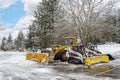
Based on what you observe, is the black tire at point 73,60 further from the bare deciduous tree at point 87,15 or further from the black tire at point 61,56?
the bare deciduous tree at point 87,15

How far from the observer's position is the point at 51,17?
50125mm

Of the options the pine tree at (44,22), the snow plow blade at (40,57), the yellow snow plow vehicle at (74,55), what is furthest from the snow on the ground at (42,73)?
the pine tree at (44,22)

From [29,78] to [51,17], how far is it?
3696 centimetres

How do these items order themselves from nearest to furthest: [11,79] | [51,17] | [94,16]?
[11,79]
[94,16]
[51,17]

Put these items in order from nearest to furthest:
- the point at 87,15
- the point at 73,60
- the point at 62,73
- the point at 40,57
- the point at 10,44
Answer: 1. the point at 62,73
2. the point at 73,60
3. the point at 40,57
4. the point at 87,15
5. the point at 10,44

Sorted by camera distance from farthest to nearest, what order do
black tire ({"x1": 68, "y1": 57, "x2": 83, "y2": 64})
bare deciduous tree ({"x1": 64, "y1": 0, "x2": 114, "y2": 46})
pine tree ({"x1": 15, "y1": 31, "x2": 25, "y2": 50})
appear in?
1. pine tree ({"x1": 15, "y1": 31, "x2": 25, "y2": 50})
2. bare deciduous tree ({"x1": 64, "y1": 0, "x2": 114, "y2": 46})
3. black tire ({"x1": 68, "y1": 57, "x2": 83, "y2": 64})

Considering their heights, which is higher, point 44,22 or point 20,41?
point 44,22

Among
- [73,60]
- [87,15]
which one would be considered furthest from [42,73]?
[87,15]

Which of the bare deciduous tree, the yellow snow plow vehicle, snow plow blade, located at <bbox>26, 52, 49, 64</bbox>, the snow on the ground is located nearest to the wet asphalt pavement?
the snow on the ground

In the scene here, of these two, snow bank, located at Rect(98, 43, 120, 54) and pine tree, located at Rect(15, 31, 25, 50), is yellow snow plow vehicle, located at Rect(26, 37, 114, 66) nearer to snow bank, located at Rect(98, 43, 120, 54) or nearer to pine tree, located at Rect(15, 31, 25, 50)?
snow bank, located at Rect(98, 43, 120, 54)

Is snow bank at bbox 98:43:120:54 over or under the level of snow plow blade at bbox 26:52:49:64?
over

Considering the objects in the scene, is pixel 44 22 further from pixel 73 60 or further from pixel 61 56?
pixel 73 60

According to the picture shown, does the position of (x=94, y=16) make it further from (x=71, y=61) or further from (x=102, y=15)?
(x=71, y=61)

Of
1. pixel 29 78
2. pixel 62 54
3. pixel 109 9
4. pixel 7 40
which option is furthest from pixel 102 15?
pixel 7 40
